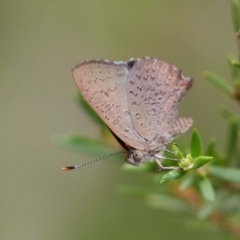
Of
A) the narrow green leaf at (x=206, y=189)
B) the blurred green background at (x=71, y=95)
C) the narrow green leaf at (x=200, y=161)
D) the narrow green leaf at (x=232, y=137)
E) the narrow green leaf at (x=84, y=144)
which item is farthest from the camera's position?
the blurred green background at (x=71, y=95)

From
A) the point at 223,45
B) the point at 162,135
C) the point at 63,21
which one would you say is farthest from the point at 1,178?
the point at 162,135

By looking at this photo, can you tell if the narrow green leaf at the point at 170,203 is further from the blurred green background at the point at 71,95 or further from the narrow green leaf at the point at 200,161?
the blurred green background at the point at 71,95

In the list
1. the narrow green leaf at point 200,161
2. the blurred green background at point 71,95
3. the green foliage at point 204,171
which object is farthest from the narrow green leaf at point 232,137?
the blurred green background at point 71,95

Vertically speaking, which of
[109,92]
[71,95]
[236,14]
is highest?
[236,14]

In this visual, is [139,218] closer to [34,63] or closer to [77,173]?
[77,173]

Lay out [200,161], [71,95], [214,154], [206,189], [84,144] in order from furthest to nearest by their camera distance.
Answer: [71,95] < [84,144] < [214,154] < [206,189] < [200,161]

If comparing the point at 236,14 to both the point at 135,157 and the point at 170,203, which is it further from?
the point at 170,203

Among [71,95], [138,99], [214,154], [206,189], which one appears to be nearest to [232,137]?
[214,154]
